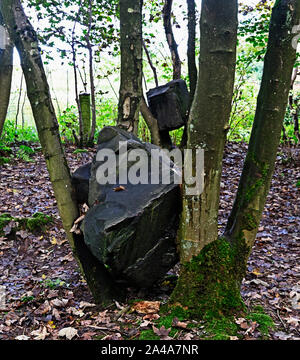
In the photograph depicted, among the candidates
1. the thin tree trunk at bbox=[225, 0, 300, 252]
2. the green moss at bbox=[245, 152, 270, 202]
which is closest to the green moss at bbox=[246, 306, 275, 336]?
the thin tree trunk at bbox=[225, 0, 300, 252]

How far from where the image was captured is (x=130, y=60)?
4039mm

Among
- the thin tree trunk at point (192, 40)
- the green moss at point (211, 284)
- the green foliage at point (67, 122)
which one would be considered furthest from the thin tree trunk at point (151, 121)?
the green foliage at point (67, 122)

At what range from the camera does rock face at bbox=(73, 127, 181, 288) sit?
3049 millimetres

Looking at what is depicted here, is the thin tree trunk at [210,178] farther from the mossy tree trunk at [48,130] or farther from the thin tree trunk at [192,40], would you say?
the thin tree trunk at [192,40]

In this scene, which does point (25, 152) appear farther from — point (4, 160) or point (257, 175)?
point (257, 175)

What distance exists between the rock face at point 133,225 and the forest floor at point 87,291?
39cm

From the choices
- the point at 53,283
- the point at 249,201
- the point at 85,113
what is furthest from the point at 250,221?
the point at 85,113

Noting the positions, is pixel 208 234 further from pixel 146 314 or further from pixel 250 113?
pixel 250 113

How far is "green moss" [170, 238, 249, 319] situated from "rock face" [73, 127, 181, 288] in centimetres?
35

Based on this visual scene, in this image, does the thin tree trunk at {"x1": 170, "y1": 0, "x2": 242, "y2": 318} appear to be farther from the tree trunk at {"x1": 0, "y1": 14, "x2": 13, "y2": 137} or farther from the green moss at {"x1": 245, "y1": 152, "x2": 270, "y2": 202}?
the tree trunk at {"x1": 0, "y1": 14, "x2": 13, "y2": 137}

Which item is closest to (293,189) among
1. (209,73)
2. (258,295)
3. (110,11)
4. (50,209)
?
(258,295)

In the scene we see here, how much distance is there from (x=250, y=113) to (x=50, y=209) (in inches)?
295

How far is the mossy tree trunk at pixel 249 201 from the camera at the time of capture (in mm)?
2873

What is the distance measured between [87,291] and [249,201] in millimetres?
2122
